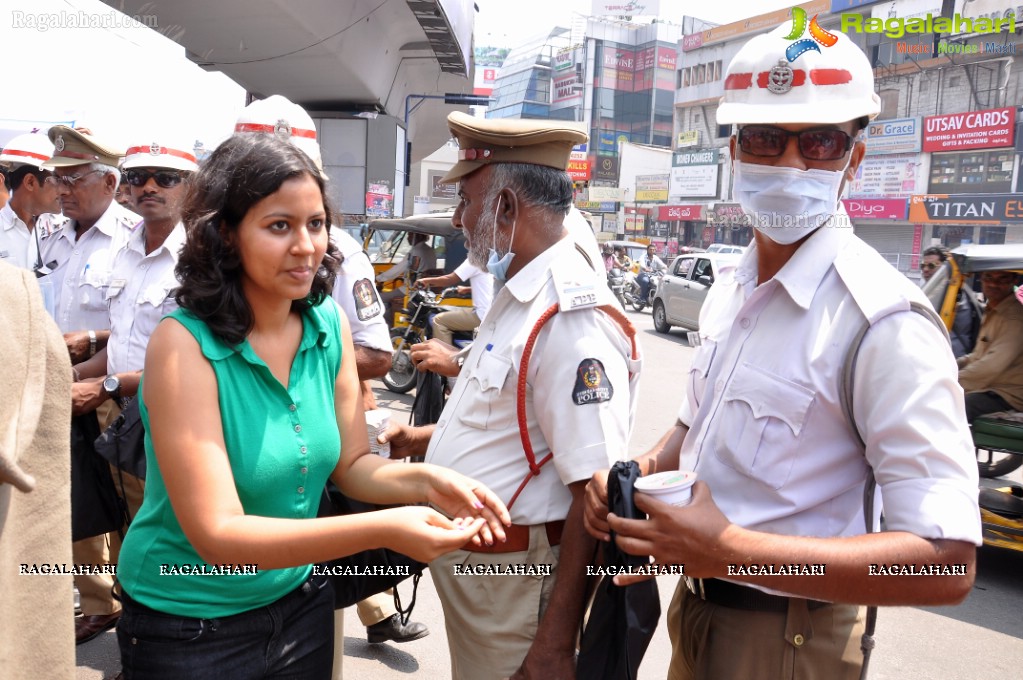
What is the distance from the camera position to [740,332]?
68.6 inches

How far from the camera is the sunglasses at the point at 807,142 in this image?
1.65 meters

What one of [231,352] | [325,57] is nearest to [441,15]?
[325,57]

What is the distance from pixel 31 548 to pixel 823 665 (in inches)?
59.6

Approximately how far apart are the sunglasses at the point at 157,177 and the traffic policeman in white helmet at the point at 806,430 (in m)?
2.76

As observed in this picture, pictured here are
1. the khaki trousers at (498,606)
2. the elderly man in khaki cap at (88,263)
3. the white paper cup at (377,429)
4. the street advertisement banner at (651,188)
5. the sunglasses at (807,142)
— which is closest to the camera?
the sunglasses at (807,142)

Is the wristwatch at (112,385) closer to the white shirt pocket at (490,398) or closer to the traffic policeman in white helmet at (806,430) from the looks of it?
the white shirt pocket at (490,398)

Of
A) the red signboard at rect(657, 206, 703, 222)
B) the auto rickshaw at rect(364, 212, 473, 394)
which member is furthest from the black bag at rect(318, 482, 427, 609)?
the red signboard at rect(657, 206, 703, 222)

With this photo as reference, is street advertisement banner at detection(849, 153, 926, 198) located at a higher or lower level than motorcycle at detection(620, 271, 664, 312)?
higher

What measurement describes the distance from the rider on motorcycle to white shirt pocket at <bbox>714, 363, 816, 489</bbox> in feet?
72.3

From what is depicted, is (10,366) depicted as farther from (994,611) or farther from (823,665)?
(994,611)

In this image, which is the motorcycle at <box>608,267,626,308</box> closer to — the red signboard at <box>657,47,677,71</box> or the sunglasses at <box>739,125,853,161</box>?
the sunglasses at <box>739,125,853,161</box>

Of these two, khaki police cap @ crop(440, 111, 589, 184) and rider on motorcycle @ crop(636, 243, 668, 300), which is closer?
khaki police cap @ crop(440, 111, 589, 184)

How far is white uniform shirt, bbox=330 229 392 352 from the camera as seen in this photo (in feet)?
11.5

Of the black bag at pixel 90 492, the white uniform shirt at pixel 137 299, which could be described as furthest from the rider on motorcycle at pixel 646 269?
the black bag at pixel 90 492
